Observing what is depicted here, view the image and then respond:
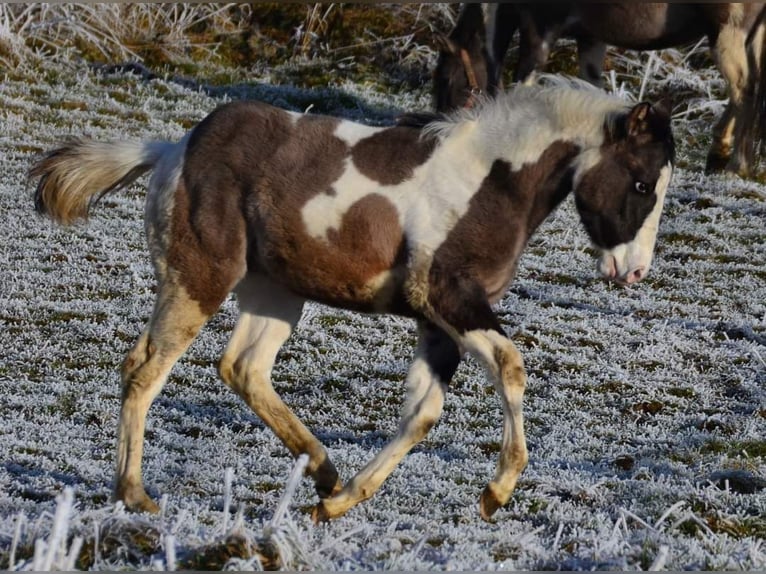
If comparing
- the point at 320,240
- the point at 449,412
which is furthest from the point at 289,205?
the point at 449,412

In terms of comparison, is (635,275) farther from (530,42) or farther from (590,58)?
(590,58)

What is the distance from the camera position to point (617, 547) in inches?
198

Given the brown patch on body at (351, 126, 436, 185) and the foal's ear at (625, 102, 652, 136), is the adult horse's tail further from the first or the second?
the foal's ear at (625, 102, 652, 136)

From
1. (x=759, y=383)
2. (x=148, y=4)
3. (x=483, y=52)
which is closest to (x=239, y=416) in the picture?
(x=759, y=383)

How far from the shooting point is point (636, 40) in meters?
13.0

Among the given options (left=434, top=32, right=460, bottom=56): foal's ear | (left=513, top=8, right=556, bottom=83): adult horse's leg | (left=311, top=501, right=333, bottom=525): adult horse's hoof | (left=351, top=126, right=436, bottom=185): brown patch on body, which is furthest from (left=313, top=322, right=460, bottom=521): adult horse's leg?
(left=513, top=8, right=556, bottom=83): adult horse's leg

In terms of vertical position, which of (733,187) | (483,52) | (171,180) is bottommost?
(733,187)

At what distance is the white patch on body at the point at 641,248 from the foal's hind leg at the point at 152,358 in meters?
1.96

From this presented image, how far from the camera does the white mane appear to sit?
20.1 feet

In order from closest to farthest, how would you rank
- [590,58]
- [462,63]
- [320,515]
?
[320,515], [462,63], [590,58]

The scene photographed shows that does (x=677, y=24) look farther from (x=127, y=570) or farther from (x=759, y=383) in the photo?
(x=127, y=570)

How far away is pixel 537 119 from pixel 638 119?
0.48 meters

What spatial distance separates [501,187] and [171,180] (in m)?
1.57

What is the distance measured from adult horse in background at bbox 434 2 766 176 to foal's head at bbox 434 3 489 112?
0.01 metres
